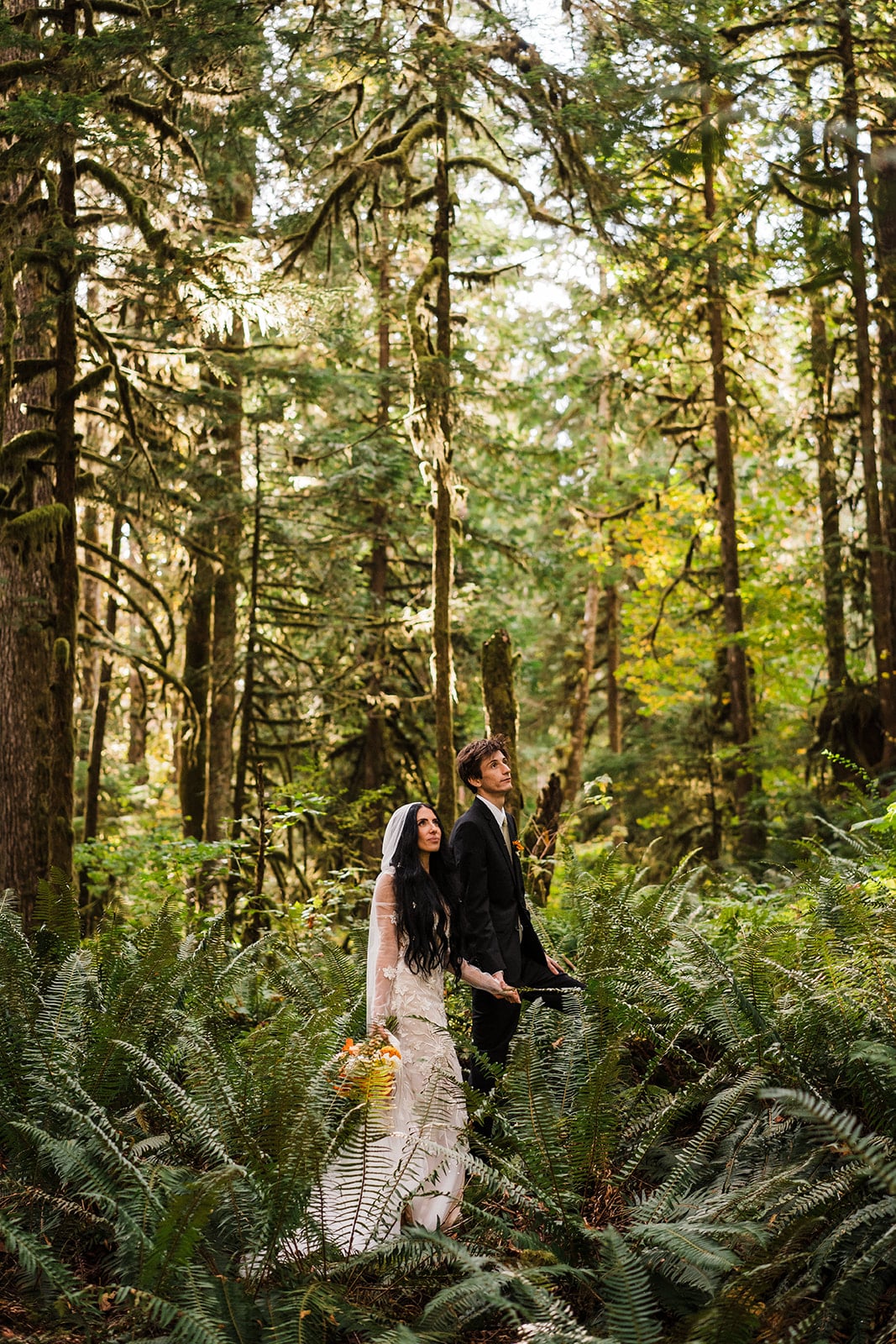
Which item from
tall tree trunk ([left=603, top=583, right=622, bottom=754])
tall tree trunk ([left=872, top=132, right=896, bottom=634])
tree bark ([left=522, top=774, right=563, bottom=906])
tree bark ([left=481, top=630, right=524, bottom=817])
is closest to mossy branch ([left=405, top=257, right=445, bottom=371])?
tree bark ([left=481, top=630, right=524, bottom=817])

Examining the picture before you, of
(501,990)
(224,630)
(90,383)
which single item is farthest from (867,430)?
(501,990)

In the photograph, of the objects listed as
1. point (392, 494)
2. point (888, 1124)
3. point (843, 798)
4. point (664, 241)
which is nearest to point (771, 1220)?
point (888, 1124)

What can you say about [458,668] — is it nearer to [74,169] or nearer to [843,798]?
[843,798]

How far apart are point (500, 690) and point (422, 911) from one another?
5300 mm

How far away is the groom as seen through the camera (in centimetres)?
541

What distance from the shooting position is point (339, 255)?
15555 millimetres

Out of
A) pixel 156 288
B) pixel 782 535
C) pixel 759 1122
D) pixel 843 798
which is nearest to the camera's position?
Result: pixel 759 1122

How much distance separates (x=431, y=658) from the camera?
13.2 meters

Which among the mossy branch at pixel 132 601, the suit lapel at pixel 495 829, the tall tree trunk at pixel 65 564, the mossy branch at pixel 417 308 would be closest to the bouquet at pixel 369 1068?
the suit lapel at pixel 495 829

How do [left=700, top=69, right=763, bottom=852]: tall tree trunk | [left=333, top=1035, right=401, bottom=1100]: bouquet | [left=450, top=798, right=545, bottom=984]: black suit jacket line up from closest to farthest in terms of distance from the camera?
[left=333, top=1035, right=401, bottom=1100]: bouquet → [left=450, top=798, right=545, bottom=984]: black suit jacket → [left=700, top=69, right=763, bottom=852]: tall tree trunk

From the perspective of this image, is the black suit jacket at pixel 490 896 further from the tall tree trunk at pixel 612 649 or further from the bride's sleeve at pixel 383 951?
the tall tree trunk at pixel 612 649

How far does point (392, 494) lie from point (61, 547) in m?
7.20

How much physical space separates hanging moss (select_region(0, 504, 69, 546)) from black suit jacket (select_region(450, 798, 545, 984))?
15.3 feet

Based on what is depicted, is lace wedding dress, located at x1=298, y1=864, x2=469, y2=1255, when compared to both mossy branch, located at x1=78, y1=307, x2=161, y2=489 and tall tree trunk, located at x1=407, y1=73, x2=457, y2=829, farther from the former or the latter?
tall tree trunk, located at x1=407, y1=73, x2=457, y2=829
